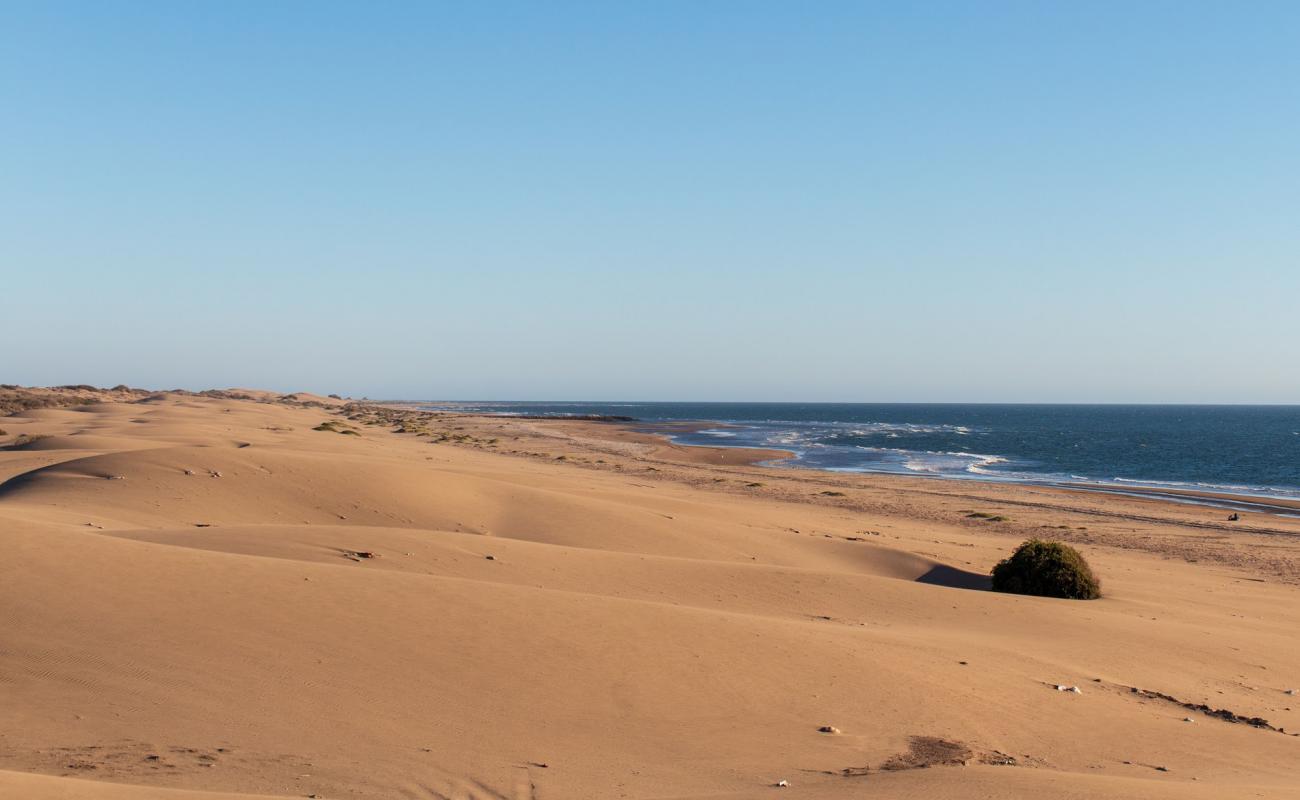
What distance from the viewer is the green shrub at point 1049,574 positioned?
704 inches

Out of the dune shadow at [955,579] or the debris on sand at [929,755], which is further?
the dune shadow at [955,579]

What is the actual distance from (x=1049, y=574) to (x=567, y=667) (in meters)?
11.4

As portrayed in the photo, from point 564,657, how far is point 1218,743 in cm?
651

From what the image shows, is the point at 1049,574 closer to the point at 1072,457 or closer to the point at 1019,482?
the point at 1019,482

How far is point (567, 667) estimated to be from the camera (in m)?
10.0

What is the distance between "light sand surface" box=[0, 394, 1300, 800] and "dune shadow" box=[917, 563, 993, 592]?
2.6 inches

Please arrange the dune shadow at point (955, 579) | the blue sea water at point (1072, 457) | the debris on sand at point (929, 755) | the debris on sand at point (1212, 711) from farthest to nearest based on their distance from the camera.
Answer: the blue sea water at point (1072, 457) → the dune shadow at point (955, 579) → the debris on sand at point (1212, 711) → the debris on sand at point (929, 755)

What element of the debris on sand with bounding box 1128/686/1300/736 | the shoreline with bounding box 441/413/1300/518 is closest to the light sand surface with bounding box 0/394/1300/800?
the debris on sand with bounding box 1128/686/1300/736

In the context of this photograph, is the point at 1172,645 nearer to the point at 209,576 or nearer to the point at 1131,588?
the point at 1131,588

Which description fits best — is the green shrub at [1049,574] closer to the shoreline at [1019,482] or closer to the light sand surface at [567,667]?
the light sand surface at [567,667]

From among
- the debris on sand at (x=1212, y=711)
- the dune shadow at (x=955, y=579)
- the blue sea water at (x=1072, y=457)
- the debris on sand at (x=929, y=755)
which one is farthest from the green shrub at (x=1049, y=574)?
the blue sea water at (x=1072, y=457)

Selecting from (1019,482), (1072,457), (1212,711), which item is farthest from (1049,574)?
(1072,457)

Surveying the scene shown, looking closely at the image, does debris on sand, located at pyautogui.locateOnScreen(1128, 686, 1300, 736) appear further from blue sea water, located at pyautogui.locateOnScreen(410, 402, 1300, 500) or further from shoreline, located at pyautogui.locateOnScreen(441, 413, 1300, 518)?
blue sea water, located at pyautogui.locateOnScreen(410, 402, 1300, 500)

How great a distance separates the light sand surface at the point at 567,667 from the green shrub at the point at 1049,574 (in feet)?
3.28
